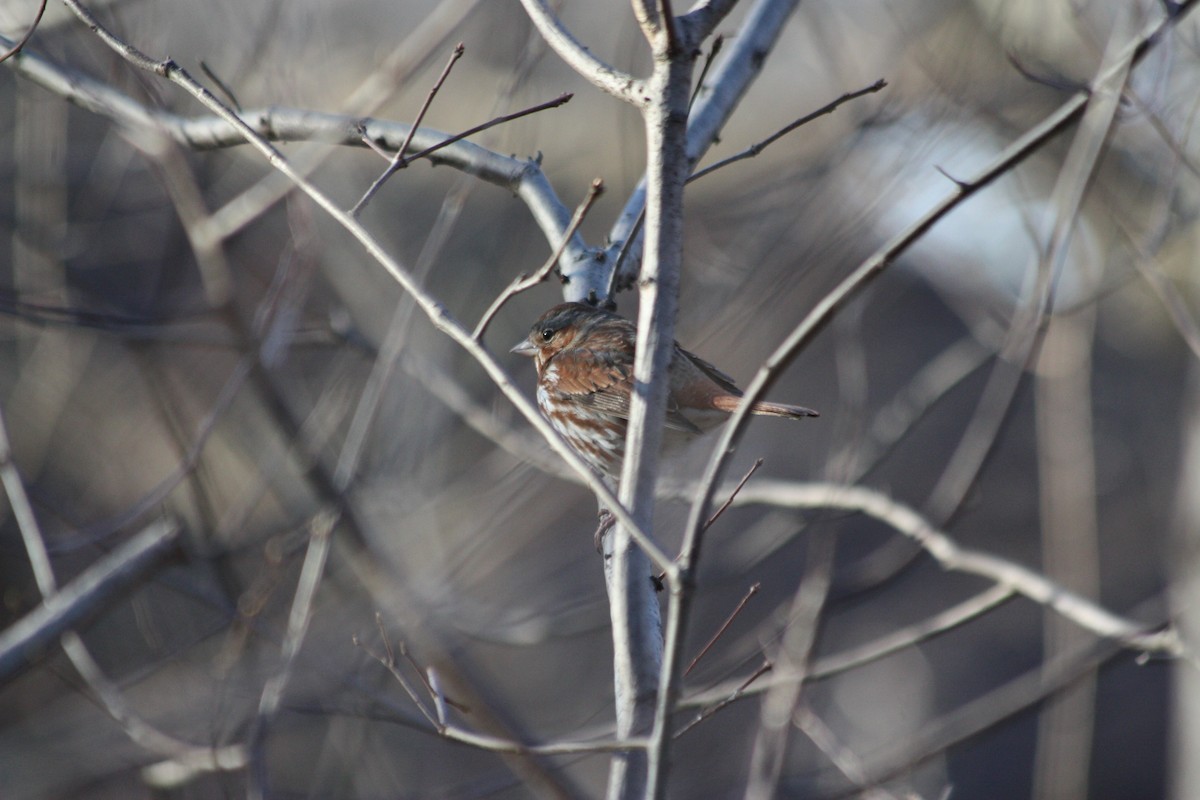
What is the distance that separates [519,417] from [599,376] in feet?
8.24

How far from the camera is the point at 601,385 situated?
4.35 m

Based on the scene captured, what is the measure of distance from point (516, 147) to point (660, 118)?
7.88ft

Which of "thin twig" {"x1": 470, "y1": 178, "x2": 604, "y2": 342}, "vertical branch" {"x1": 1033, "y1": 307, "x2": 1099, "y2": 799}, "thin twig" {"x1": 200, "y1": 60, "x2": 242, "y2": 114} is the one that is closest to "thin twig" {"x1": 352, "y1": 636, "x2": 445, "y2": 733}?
"thin twig" {"x1": 470, "y1": 178, "x2": 604, "y2": 342}

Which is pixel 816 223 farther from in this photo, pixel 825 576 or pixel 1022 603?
pixel 1022 603

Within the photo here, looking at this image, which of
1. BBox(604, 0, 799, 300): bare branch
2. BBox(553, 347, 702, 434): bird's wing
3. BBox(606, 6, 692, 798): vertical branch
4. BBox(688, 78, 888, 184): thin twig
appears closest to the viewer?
BBox(606, 6, 692, 798): vertical branch

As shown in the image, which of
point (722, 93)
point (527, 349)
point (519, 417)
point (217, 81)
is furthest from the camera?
point (519, 417)

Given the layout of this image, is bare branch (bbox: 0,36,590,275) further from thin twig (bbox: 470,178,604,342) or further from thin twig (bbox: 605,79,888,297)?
thin twig (bbox: 470,178,604,342)

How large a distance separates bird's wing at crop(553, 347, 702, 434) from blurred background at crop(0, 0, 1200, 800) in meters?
0.38

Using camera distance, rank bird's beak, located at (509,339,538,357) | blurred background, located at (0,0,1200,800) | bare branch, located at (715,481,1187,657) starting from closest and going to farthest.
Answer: bare branch, located at (715,481,1187,657) < blurred background, located at (0,0,1200,800) < bird's beak, located at (509,339,538,357)

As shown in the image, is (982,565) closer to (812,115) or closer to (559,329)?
(812,115)

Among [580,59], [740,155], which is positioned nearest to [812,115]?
[740,155]

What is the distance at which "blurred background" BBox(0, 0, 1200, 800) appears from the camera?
12.4 feet

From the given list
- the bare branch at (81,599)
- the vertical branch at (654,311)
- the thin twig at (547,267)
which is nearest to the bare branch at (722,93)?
the thin twig at (547,267)

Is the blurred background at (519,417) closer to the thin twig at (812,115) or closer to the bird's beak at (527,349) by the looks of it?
the bird's beak at (527,349)
